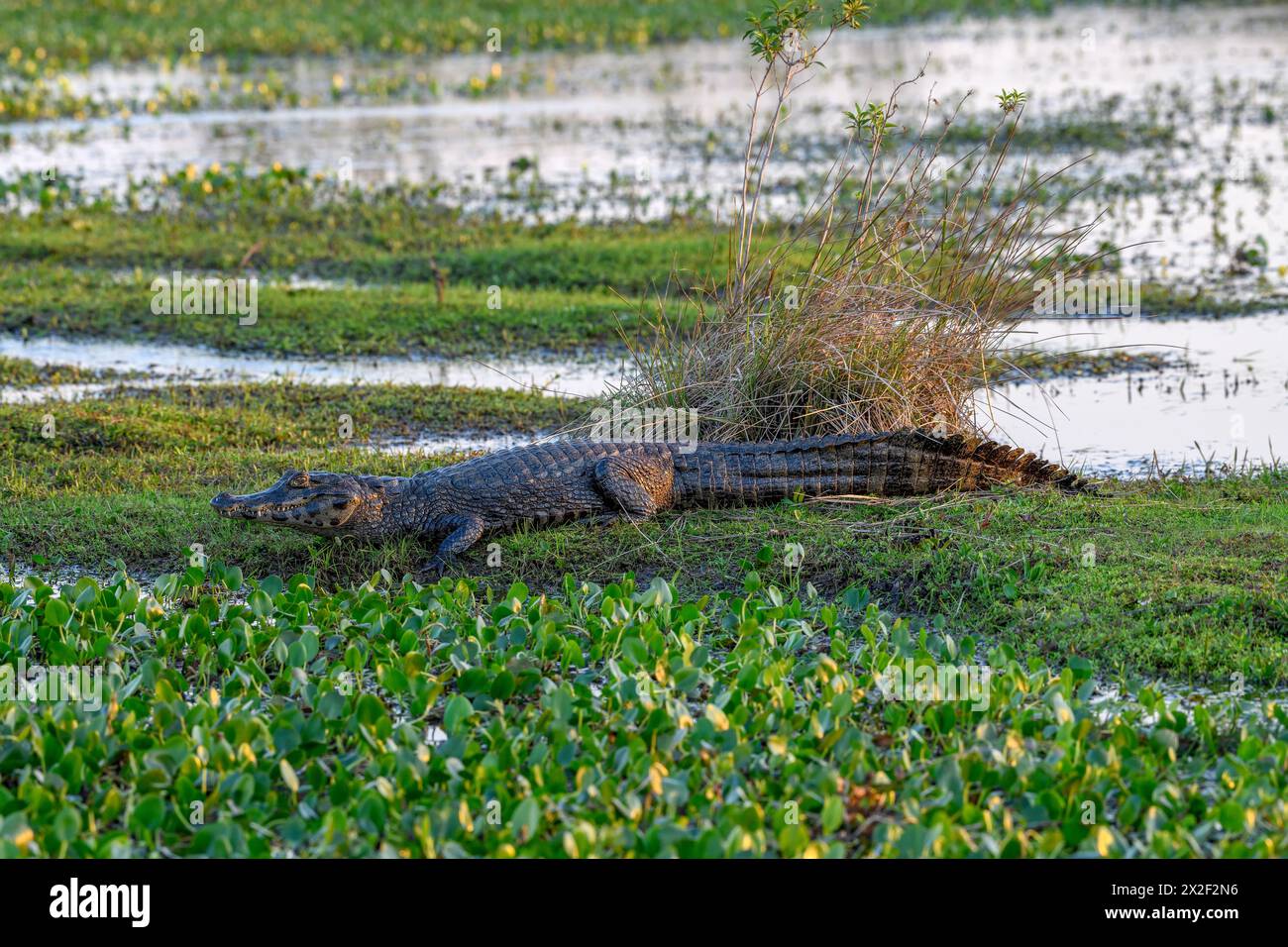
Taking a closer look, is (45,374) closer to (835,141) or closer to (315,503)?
(315,503)

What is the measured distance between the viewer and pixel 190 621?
18.6ft

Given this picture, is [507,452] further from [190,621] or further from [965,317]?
[965,317]

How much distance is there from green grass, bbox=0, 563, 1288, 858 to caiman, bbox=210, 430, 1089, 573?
34.4 inches

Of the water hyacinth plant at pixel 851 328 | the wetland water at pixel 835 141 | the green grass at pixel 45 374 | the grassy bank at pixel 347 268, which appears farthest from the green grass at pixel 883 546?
the grassy bank at pixel 347 268

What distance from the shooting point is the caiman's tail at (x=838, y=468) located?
6898mm

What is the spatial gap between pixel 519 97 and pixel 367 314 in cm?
1246

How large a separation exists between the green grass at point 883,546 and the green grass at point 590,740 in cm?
32

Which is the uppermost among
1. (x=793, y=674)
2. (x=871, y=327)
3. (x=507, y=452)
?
(x=871, y=327)

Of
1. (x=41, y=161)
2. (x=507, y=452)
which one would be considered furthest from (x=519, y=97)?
(x=507, y=452)

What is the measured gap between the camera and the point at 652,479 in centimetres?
686

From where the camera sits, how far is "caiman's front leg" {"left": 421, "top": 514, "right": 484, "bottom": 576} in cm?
656

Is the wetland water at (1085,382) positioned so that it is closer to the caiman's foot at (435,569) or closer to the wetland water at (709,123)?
the wetland water at (709,123)

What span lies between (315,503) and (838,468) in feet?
7.51

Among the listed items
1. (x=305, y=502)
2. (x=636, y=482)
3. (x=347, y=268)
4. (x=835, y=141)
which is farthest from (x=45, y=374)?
(x=835, y=141)
